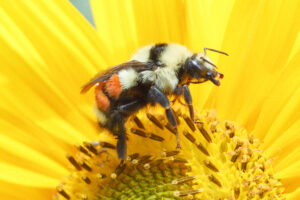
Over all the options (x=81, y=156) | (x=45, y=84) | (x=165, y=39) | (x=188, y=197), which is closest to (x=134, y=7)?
(x=165, y=39)

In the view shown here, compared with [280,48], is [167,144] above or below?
below

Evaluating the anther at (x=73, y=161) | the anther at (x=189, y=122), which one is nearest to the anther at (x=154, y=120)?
the anther at (x=189, y=122)

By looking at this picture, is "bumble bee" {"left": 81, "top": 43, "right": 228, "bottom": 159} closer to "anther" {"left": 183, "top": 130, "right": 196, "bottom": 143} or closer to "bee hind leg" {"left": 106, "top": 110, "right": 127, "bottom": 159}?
"bee hind leg" {"left": 106, "top": 110, "right": 127, "bottom": 159}

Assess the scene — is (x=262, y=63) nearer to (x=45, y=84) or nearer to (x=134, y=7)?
(x=134, y=7)

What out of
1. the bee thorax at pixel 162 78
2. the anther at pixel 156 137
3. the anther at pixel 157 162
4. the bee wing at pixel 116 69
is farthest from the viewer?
the anther at pixel 156 137

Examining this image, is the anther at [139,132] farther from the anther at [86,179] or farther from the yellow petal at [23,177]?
the yellow petal at [23,177]

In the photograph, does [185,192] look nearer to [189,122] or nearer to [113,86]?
[189,122]

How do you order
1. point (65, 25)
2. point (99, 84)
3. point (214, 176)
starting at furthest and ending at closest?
point (65, 25), point (214, 176), point (99, 84)
